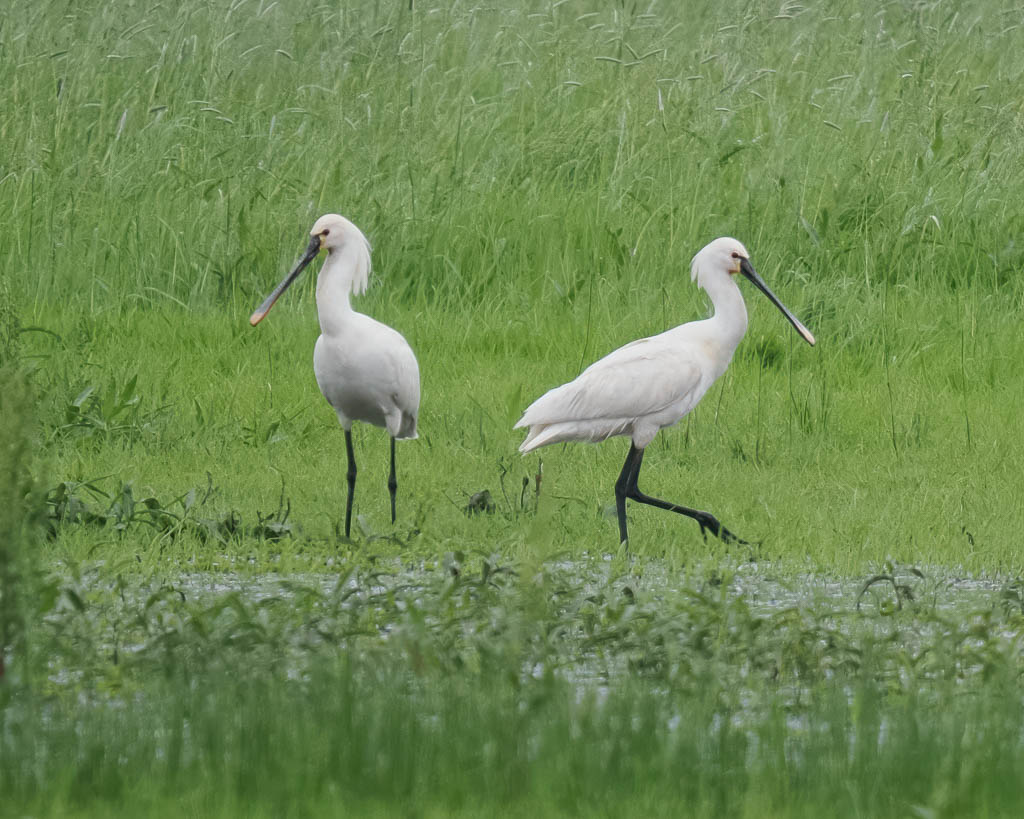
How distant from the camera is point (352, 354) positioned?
726 cm

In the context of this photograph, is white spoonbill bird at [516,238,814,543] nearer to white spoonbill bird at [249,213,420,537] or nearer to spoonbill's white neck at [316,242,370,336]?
white spoonbill bird at [249,213,420,537]

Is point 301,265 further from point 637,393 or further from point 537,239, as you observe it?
point 537,239

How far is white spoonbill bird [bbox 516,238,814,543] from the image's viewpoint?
283 inches

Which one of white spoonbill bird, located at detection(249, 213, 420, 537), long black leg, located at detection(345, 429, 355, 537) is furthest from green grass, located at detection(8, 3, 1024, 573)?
white spoonbill bird, located at detection(249, 213, 420, 537)

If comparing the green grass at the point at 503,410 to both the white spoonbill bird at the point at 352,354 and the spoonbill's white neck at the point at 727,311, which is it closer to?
the white spoonbill bird at the point at 352,354

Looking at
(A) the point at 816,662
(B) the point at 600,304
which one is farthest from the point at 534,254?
(A) the point at 816,662

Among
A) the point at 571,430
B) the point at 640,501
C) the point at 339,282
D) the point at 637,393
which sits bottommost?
the point at 640,501

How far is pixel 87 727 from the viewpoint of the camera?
3.75 meters

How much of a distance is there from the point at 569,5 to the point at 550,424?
31.1 ft

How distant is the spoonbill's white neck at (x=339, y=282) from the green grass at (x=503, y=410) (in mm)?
840

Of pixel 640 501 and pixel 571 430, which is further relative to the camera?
pixel 571 430

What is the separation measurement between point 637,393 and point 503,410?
188 centimetres

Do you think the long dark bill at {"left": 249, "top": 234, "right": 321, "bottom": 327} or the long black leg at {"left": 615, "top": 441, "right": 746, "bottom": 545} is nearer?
the long black leg at {"left": 615, "top": 441, "right": 746, "bottom": 545}

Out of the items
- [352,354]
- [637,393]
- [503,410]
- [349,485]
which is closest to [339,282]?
[352,354]
